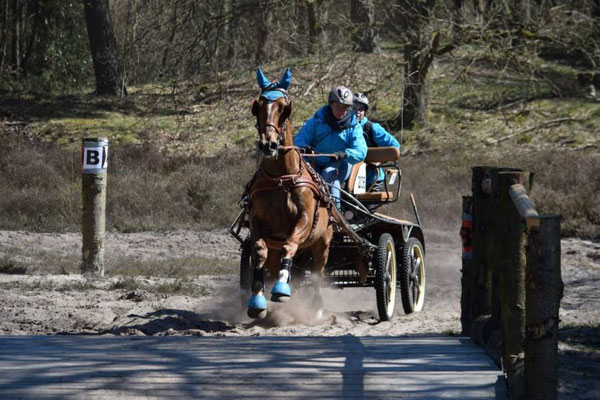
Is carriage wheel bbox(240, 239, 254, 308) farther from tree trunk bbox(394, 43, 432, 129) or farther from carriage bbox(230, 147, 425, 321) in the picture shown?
tree trunk bbox(394, 43, 432, 129)

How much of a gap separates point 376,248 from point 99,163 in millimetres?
3642

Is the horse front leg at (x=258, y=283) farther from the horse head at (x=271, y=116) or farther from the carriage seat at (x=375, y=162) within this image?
the carriage seat at (x=375, y=162)

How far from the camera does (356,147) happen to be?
920cm

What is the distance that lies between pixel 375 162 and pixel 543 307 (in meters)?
5.42

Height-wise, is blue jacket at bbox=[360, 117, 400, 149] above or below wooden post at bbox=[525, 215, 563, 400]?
above

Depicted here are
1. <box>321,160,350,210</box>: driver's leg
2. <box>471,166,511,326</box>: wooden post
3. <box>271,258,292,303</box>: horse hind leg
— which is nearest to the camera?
<box>471,166,511,326</box>: wooden post

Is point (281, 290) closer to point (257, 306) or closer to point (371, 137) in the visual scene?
point (257, 306)

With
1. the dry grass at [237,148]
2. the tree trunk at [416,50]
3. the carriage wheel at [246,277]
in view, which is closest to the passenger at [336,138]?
the carriage wheel at [246,277]

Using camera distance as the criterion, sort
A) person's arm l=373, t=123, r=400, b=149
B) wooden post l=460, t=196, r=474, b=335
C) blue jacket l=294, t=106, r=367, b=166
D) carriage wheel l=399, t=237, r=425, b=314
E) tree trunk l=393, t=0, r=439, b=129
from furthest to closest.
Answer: tree trunk l=393, t=0, r=439, b=129, person's arm l=373, t=123, r=400, b=149, carriage wheel l=399, t=237, r=425, b=314, blue jacket l=294, t=106, r=367, b=166, wooden post l=460, t=196, r=474, b=335

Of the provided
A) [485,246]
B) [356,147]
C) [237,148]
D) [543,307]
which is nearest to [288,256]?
[356,147]

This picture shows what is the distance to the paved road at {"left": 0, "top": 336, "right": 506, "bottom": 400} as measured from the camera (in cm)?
462

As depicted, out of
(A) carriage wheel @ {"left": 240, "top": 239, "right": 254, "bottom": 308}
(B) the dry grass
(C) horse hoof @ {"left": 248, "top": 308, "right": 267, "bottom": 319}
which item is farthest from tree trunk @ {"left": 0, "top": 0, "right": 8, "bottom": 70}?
(C) horse hoof @ {"left": 248, "top": 308, "right": 267, "bottom": 319}

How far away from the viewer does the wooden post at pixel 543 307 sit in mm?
4316

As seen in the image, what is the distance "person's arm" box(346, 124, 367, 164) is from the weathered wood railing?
2.59m
